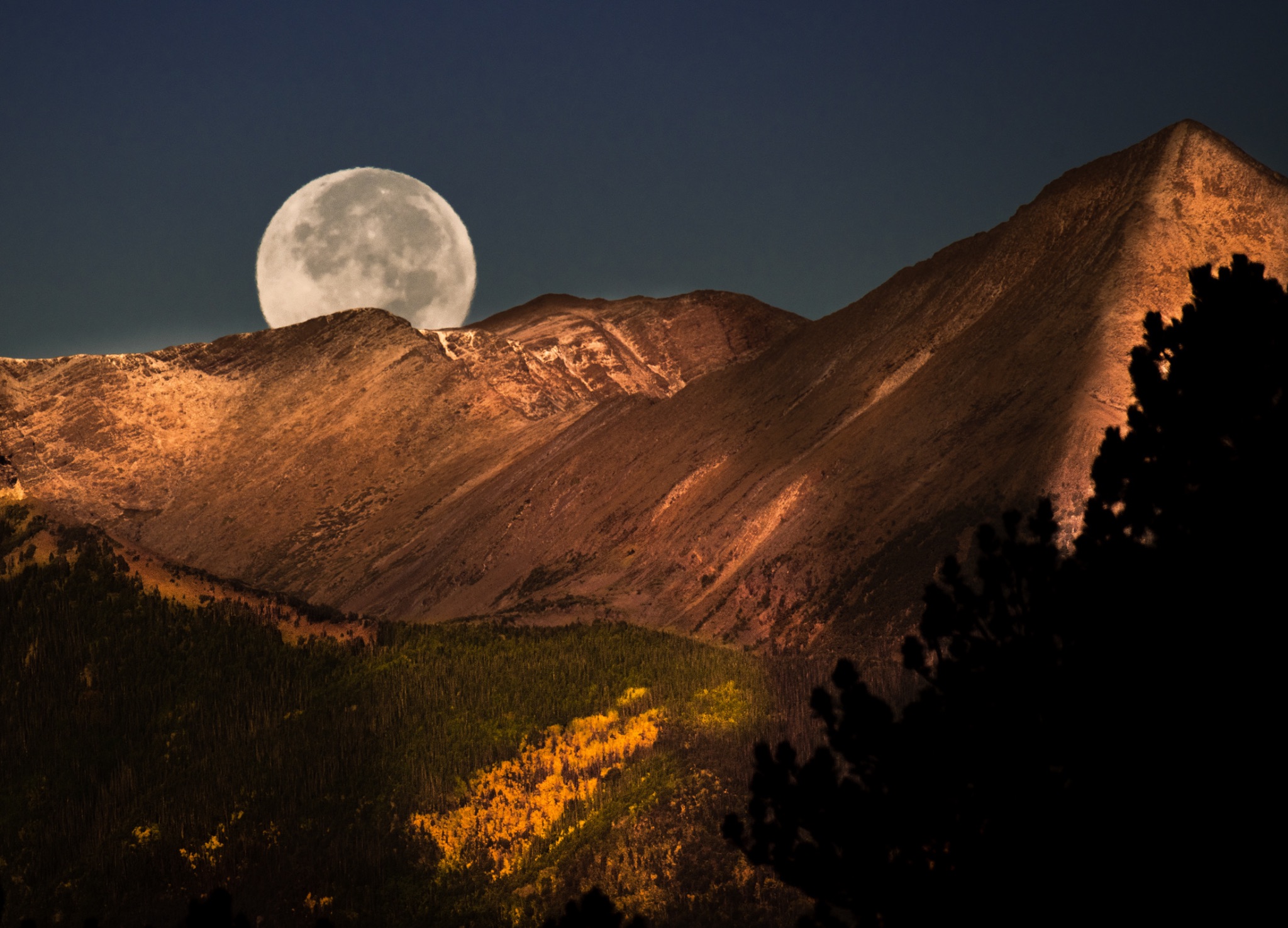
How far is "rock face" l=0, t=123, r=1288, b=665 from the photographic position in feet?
104

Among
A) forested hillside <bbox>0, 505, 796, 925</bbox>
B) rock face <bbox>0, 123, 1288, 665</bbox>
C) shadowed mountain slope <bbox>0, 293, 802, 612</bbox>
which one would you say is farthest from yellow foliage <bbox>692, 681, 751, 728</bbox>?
shadowed mountain slope <bbox>0, 293, 802, 612</bbox>

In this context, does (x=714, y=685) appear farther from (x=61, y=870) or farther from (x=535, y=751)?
(x=61, y=870)

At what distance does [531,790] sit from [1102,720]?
569 inches

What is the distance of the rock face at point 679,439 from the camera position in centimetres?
3167

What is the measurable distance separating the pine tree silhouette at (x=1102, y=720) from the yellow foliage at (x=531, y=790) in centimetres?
1186

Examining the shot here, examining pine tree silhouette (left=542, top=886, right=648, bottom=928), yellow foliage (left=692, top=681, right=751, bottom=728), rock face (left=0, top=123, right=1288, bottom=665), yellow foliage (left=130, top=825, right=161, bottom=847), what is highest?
rock face (left=0, top=123, right=1288, bottom=665)

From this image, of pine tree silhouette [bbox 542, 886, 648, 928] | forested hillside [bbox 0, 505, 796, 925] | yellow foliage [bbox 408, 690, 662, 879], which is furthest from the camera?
yellow foliage [bbox 408, 690, 662, 879]

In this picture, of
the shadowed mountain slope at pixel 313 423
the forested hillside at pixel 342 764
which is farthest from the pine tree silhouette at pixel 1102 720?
the shadowed mountain slope at pixel 313 423

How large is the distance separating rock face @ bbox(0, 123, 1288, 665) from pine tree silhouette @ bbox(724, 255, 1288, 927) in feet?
68.4

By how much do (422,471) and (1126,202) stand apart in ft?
138

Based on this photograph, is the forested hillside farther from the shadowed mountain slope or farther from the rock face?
the shadowed mountain slope

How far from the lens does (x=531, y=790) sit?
61.5 ft

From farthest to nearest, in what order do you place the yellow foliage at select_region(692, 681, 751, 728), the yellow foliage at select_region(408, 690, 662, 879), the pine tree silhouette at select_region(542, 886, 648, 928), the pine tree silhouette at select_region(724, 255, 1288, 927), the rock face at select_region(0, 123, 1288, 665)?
1. the rock face at select_region(0, 123, 1288, 665)
2. the yellow foliage at select_region(692, 681, 751, 728)
3. the yellow foliage at select_region(408, 690, 662, 879)
4. the pine tree silhouette at select_region(724, 255, 1288, 927)
5. the pine tree silhouette at select_region(542, 886, 648, 928)

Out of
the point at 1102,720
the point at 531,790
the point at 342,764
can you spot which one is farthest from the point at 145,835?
the point at 1102,720
